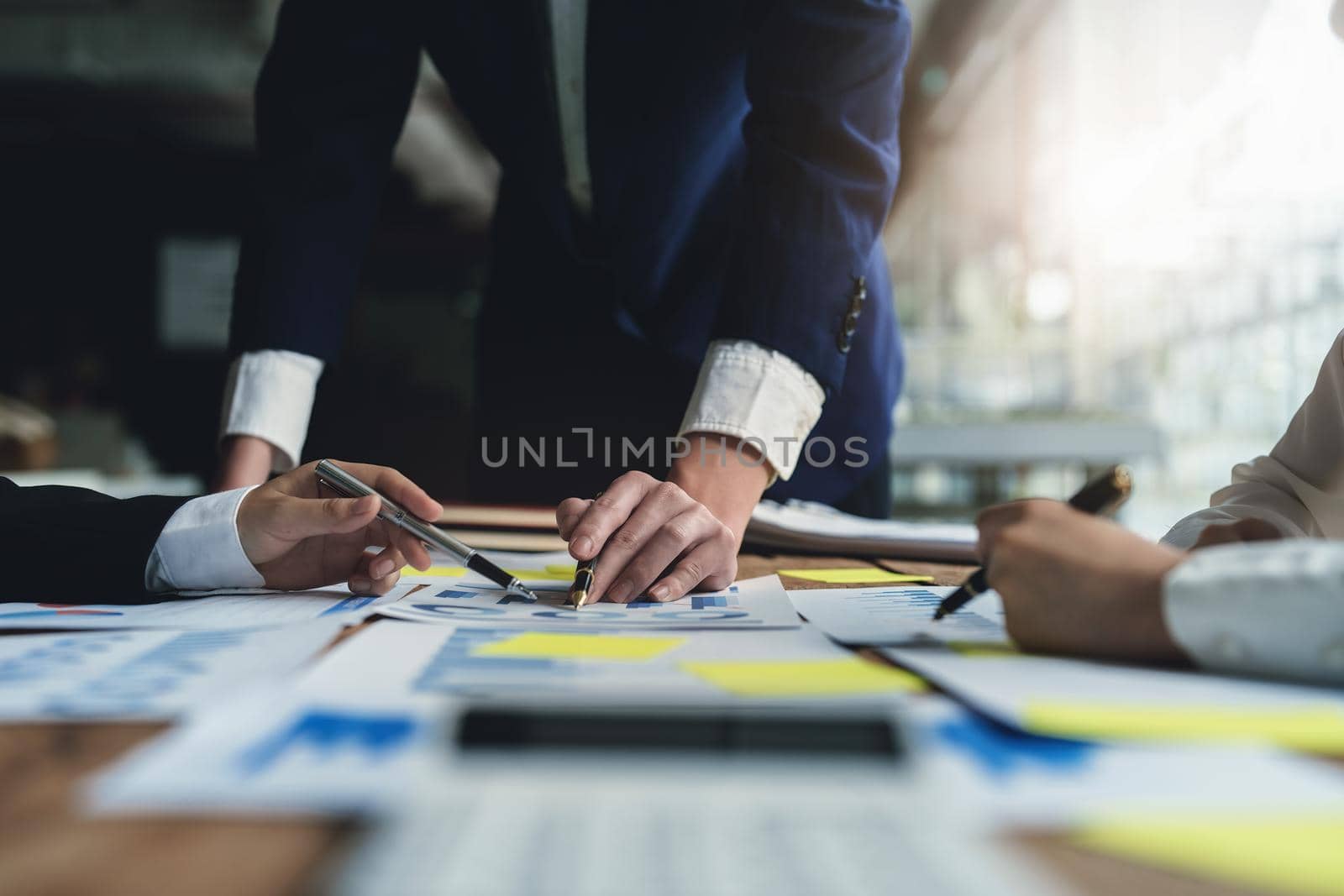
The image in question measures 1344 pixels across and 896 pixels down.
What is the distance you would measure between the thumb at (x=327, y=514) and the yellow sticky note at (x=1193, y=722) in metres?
0.45

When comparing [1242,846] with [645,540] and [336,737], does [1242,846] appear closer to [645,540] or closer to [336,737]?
[336,737]

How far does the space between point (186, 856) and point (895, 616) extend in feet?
1.45

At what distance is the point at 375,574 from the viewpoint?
0.65 m

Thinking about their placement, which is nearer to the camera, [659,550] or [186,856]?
[186,856]

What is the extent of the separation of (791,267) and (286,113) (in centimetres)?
71

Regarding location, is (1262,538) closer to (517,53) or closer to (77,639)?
(77,639)

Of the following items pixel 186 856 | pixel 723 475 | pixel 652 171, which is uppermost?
pixel 652 171

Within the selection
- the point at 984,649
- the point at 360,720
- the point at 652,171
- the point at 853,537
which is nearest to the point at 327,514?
the point at 360,720

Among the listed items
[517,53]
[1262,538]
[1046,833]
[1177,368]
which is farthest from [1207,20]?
[1046,833]

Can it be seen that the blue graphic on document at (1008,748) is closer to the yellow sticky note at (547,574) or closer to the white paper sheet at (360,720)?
the white paper sheet at (360,720)

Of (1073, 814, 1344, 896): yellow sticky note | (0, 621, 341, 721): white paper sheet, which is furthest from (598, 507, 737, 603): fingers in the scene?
(1073, 814, 1344, 896): yellow sticky note

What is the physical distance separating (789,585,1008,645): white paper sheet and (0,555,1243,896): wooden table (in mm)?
262

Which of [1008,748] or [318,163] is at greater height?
[318,163]

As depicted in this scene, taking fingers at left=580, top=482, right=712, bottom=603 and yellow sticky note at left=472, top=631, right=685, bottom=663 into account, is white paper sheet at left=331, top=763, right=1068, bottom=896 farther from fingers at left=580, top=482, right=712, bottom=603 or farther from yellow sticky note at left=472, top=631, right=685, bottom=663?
fingers at left=580, top=482, right=712, bottom=603
